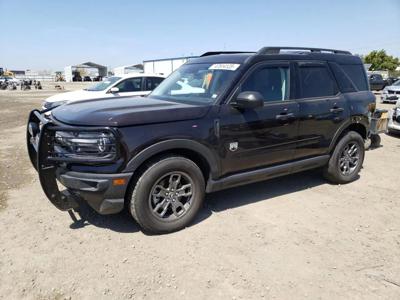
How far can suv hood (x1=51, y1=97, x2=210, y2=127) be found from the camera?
318 centimetres

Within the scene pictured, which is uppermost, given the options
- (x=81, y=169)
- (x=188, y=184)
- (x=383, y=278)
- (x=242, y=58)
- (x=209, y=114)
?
(x=242, y=58)

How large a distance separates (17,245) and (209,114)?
237 cm

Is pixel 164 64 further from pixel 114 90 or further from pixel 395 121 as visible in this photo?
pixel 395 121

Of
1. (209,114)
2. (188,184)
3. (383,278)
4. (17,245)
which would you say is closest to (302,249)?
(383,278)

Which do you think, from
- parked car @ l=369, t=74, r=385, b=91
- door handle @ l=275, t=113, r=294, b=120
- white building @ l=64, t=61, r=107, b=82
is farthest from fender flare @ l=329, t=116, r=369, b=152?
white building @ l=64, t=61, r=107, b=82

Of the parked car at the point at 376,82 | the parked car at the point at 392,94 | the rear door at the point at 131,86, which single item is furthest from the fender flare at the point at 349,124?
the parked car at the point at 376,82

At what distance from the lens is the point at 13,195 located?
457 cm

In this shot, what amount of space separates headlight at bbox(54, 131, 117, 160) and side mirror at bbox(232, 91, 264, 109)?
144 centimetres

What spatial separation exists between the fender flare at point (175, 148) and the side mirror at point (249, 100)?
2.07ft

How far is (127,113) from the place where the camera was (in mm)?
3240

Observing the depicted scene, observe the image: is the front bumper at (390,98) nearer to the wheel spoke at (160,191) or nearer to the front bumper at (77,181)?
the wheel spoke at (160,191)

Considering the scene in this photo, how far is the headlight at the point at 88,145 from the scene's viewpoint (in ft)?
10.2

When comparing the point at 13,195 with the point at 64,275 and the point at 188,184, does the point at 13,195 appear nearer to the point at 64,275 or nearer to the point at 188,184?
the point at 64,275

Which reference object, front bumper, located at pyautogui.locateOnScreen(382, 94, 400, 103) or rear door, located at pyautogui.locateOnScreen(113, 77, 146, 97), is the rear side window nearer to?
rear door, located at pyautogui.locateOnScreen(113, 77, 146, 97)
